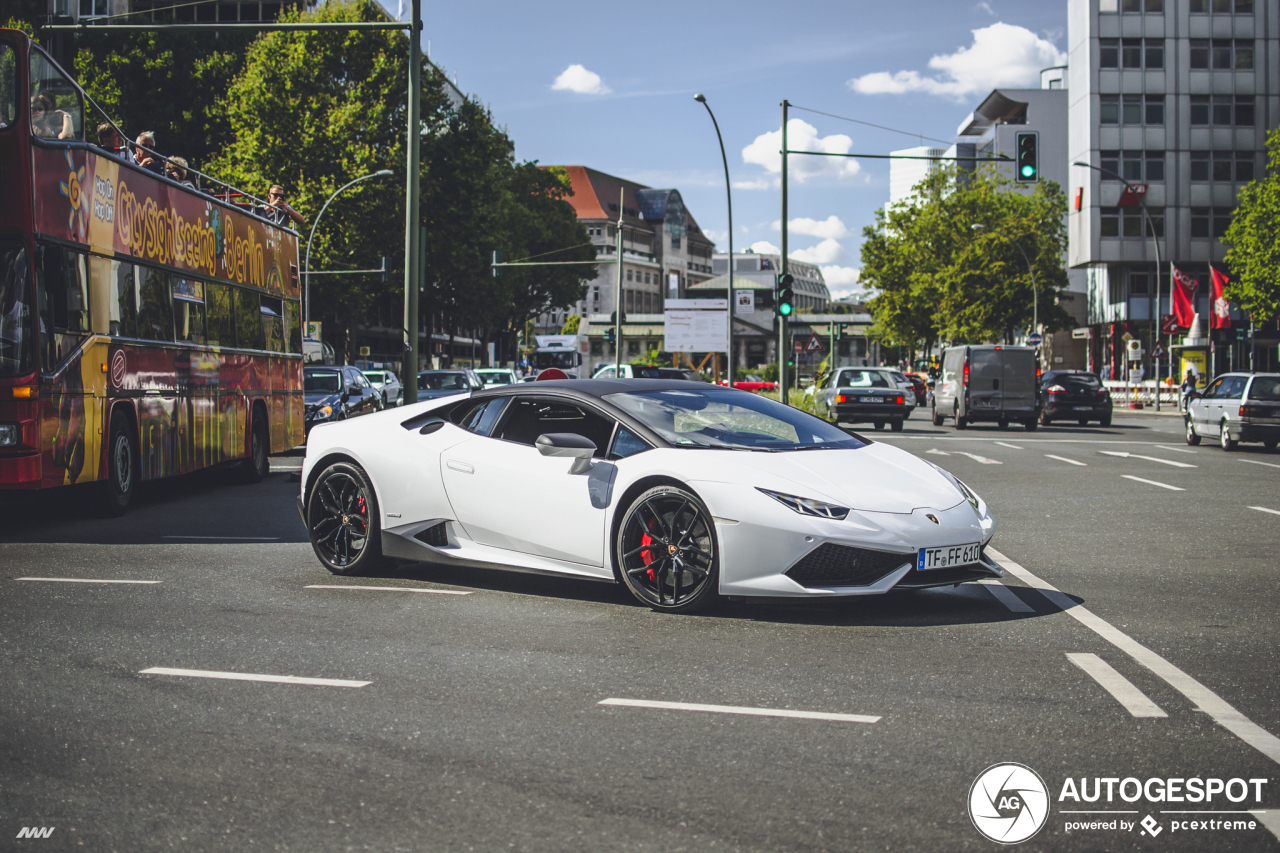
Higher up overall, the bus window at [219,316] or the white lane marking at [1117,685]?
the bus window at [219,316]

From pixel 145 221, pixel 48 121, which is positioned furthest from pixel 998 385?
pixel 48 121

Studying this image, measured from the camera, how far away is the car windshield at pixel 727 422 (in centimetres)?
714

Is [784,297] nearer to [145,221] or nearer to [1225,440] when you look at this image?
[1225,440]

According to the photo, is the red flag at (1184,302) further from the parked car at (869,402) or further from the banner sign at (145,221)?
the banner sign at (145,221)

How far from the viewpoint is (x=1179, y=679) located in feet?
17.2

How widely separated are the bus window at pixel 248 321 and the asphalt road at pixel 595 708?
711cm

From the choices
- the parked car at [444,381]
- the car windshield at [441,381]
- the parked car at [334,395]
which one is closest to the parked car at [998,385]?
the parked car at [444,381]

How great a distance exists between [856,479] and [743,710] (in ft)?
7.32

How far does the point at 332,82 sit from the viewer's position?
153ft

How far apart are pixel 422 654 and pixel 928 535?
2523mm

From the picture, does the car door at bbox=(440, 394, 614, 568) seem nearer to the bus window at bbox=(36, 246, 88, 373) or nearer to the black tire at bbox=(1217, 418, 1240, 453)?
the bus window at bbox=(36, 246, 88, 373)

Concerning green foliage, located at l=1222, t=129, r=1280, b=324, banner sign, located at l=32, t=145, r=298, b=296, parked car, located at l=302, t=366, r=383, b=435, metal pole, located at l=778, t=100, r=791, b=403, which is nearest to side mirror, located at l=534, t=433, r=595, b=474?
banner sign, located at l=32, t=145, r=298, b=296

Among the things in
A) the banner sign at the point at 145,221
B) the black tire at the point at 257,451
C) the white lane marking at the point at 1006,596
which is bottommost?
the white lane marking at the point at 1006,596

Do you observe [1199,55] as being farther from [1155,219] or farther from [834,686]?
[834,686]
